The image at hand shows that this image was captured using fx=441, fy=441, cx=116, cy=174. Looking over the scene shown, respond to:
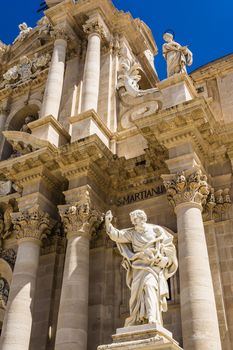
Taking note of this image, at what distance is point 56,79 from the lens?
16.4 meters

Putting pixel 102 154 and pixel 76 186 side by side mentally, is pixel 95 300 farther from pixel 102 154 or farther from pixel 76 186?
pixel 102 154

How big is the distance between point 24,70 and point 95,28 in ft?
15.2

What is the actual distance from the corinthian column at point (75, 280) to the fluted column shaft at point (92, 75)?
14.3 ft

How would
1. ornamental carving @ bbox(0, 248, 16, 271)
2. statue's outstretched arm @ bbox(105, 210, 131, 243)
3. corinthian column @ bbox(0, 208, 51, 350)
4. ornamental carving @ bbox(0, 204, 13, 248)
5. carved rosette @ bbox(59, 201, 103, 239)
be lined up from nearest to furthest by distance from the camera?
statue's outstretched arm @ bbox(105, 210, 131, 243) → corinthian column @ bbox(0, 208, 51, 350) → carved rosette @ bbox(59, 201, 103, 239) → ornamental carving @ bbox(0, 248, 16, 271) → ornamental carving @ bbox(0, 204, 13, 248)

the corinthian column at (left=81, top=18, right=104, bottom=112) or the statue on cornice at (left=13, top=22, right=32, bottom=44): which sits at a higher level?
the statue on cornice at (left=13, top=22, right=32, bottom=44)

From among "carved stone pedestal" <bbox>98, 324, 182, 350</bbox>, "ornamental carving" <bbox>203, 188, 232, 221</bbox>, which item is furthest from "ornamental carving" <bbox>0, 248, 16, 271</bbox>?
"carved stone pedestal" <bbox>98, 324, 182, 350</bbox>

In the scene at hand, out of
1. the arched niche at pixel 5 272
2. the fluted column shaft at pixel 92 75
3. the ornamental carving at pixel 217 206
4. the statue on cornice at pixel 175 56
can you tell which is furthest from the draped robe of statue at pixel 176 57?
the arched niche at pixel 5 272

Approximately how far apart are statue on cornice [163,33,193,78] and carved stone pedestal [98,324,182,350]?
26.8 feet

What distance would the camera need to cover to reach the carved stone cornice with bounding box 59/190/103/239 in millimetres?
11344

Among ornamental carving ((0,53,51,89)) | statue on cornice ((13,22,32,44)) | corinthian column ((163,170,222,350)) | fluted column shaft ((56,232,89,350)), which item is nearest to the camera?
corinthian column ((163,170,222,350))

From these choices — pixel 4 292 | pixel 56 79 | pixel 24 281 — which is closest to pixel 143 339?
pixel 24 281

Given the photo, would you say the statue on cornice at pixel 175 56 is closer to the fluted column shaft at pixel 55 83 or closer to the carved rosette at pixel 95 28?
the carved rosette at pixel 95 28

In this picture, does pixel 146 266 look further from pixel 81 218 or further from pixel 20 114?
pixel 20 114

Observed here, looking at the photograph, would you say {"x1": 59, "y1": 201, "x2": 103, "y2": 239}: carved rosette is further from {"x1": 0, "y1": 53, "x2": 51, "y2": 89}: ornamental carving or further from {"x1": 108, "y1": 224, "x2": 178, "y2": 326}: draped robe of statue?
{"x1": 0, "y1": 53, "x2": 51, "y2": 89}: ornamental carving
